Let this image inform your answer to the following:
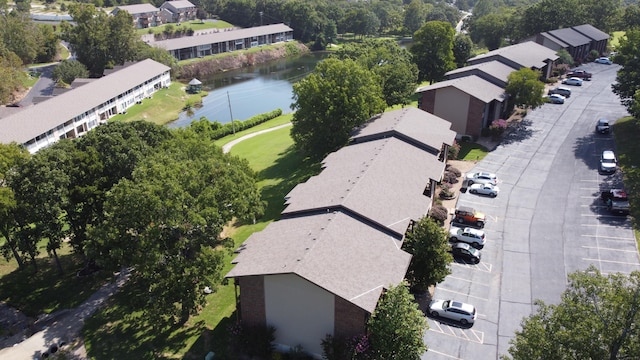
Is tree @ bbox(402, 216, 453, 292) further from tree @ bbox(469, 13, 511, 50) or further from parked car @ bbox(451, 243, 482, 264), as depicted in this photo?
tree @ bbox(469, 13, 511, 50)

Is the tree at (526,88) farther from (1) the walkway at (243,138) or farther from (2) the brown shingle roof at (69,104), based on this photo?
(2) the brown shingle roof at (69,104)

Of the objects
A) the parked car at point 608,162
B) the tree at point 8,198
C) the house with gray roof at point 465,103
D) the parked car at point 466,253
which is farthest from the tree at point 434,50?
the tree at point 8,198

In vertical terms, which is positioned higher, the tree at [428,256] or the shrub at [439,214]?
the tree at [428,256]

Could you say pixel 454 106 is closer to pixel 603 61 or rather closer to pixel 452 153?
pixel 452 153

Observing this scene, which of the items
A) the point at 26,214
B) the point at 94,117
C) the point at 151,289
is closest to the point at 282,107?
the point at 94,117

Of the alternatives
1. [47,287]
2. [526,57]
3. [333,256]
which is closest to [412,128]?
[333,256]

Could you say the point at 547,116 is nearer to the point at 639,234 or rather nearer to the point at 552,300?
the point at 639,234
